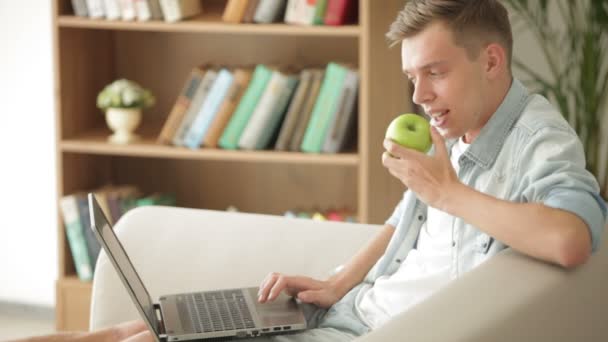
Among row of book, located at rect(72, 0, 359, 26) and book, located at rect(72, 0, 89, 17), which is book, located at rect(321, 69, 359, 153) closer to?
row of book, located at rect(72, 0, 359, 26)

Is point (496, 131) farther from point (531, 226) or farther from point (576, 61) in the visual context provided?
point (576, 61)

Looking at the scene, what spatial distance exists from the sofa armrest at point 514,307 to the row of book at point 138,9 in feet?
5.92

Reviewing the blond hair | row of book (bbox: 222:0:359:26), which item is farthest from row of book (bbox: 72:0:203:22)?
the blond hair

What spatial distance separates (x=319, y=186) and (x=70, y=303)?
0.91 meters

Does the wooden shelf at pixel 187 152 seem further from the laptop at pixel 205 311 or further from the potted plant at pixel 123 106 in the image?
the laptop at pixel 205 311

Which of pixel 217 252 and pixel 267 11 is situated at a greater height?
pixel 267 11

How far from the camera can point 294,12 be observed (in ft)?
10.1

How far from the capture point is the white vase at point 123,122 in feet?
10.9

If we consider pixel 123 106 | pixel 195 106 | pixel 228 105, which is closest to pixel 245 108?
pixel 228 105

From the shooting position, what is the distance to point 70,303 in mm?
3416

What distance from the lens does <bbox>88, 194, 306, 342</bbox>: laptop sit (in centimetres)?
187

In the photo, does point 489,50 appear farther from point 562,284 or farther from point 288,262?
point 288,262

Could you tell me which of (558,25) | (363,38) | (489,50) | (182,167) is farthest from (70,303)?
(489,50)

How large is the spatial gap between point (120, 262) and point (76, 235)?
158 cm
